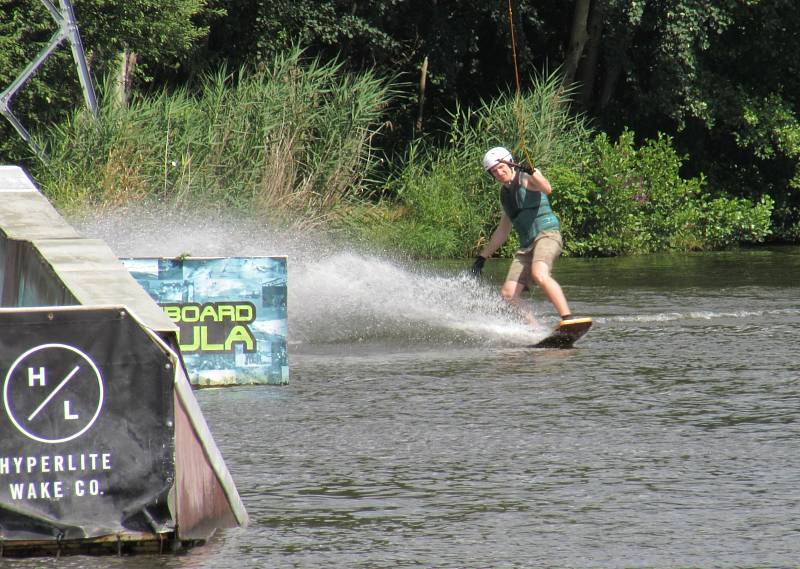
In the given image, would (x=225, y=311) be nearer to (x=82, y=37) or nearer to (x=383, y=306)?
(x=383, y=306)

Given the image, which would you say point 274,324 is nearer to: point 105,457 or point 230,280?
point 230,280

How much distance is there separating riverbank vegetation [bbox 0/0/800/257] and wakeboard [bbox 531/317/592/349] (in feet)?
35.3

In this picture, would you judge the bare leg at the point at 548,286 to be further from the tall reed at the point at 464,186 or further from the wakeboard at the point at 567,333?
the tall reed at the point at 464,186

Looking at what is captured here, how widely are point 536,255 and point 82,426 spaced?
7103 millimetres

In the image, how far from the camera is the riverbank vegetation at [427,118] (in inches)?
886

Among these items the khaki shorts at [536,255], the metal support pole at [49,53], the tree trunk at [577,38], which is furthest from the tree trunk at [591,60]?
the khaki shorts at [536,255]

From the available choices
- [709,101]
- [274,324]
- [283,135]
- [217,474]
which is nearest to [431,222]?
[283,135]

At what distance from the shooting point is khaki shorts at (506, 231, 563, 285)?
11938mm

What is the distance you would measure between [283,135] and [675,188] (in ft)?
23.8

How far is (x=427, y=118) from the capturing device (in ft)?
104

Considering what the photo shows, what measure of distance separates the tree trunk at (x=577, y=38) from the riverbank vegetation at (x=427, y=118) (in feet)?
0.15

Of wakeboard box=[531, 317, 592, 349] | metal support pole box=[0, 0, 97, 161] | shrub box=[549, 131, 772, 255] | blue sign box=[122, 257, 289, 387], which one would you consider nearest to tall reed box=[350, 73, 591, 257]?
shrub box=[549, 131, 772, 255]

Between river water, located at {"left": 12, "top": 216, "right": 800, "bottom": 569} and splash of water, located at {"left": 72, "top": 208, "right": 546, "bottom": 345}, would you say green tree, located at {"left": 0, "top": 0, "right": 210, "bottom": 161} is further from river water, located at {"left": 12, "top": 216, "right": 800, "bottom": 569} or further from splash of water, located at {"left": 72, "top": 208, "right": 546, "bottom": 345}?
river water, located at {"left": 12, "top": 216, "right": 800, "bottom": 569}

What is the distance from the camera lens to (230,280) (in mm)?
9219
